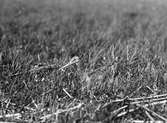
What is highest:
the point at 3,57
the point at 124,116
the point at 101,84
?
the point at 3,57

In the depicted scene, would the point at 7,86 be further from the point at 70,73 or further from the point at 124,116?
the point at 124,116

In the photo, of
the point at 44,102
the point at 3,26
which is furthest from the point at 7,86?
the point at 3,26

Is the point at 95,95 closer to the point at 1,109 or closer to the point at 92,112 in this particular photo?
the point at 92,112

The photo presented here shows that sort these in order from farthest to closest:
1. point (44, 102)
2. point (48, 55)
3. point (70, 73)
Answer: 1. point (48, 55)
2. point (70, 73)
3. point (44, 102)

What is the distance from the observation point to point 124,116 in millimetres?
1490

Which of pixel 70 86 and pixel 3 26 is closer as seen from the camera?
pixel 70 86

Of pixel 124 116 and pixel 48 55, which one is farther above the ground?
pixel 48 55

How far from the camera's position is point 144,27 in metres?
→ 3.85

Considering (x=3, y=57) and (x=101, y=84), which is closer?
(x=101, y=84)

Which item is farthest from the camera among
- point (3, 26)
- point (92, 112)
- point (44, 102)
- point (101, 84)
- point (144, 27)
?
point (144, 27)

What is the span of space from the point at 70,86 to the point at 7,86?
1.45 feet

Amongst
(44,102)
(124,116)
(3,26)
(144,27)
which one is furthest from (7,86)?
(144,27)

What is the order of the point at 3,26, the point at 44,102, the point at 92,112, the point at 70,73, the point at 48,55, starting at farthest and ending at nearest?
the point at 3,26
the point at 48,55
the point at 70,73
the point at 44,102
the point at 92,112

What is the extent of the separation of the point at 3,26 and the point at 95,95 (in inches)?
82.8
